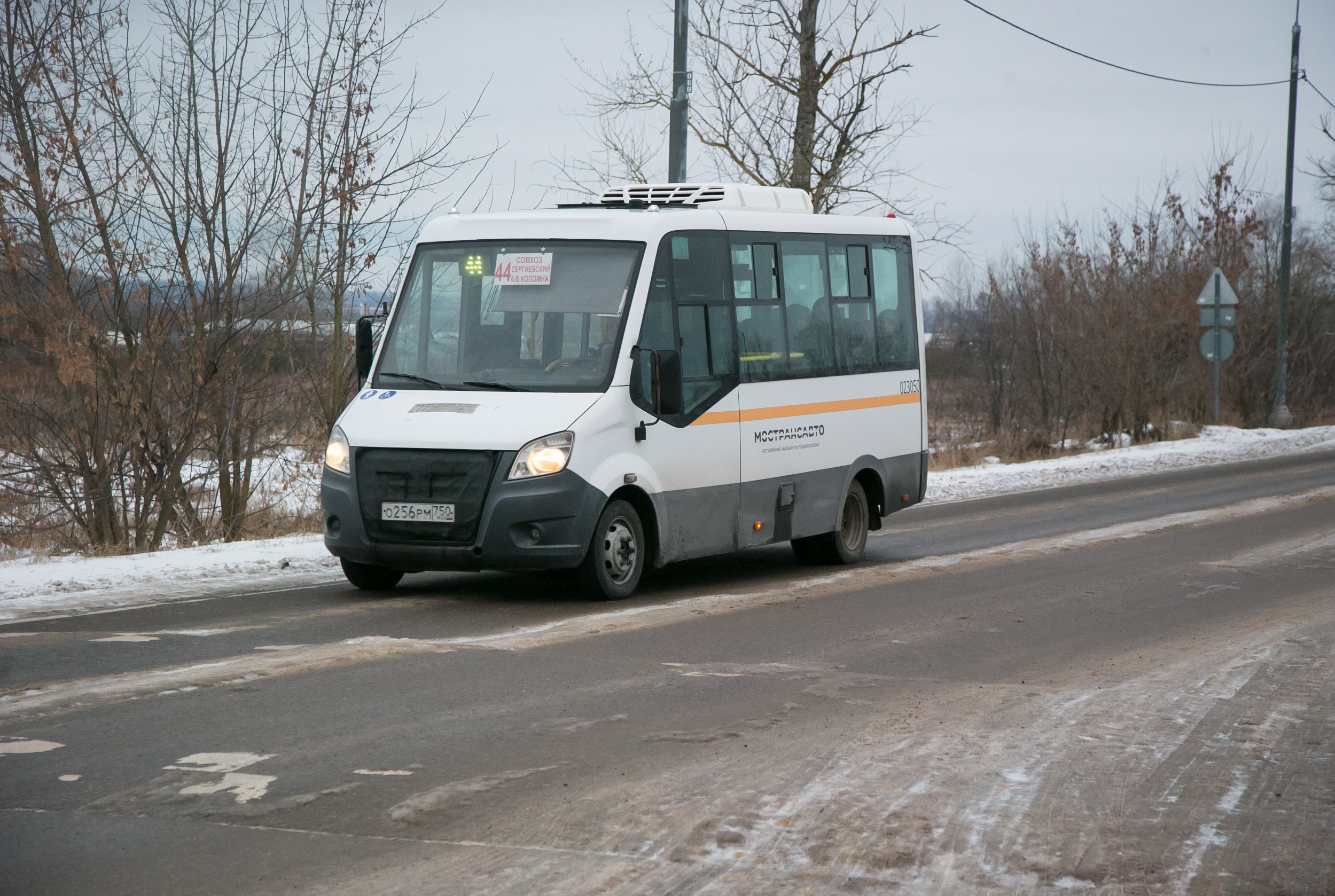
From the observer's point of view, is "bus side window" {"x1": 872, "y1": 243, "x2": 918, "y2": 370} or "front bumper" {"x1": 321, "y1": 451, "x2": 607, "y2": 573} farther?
"bus side window" {"x1": 872, "y1": 243, "x2": 918, "y2": 370}

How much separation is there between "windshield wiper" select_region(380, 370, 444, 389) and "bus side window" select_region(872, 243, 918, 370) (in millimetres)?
4197

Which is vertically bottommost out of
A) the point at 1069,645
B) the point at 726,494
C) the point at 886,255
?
the point at 1069,645

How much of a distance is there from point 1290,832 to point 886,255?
8123mm

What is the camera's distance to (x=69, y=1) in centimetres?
1466

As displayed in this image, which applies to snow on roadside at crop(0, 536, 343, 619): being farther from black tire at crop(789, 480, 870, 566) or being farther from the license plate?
black tire at crop(789, 480, 870, 566)

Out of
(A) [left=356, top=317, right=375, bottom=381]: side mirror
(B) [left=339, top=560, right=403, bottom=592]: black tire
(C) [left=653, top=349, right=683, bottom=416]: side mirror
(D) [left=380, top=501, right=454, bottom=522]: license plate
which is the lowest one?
(B) [left=339, top=560, right=403, bottom=592]: black tire

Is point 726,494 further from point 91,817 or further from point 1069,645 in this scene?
point 91,817

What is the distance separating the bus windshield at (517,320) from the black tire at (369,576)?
1265mm

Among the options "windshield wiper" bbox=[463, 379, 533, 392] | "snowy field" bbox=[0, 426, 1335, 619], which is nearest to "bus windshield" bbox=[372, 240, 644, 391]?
"windshield wiper" bbox=[463, 379, 533, 392]

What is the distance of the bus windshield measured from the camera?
9.44m

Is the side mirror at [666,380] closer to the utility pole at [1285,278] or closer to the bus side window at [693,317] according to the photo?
the bus side window at [693,317]

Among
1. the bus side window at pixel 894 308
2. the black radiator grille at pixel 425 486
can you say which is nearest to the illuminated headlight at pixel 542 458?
the black radiator grille at pixel 425 486

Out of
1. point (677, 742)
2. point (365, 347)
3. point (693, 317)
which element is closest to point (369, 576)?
point (365, 347)

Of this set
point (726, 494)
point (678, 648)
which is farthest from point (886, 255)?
point (678, 648)
